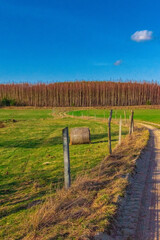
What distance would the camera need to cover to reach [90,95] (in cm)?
8612

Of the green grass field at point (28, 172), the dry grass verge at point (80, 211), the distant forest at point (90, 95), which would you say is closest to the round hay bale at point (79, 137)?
the green grass field at point (28, 172)

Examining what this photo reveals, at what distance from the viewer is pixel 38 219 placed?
469cm

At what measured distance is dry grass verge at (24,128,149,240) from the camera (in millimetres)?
4375

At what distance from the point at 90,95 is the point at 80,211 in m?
81.7

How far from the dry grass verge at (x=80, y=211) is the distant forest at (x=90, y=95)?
7845 centimetres

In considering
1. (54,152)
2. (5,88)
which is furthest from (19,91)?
(54,152)

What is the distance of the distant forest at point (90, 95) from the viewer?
87.0m

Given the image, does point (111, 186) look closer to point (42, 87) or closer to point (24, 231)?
point (24, 231)

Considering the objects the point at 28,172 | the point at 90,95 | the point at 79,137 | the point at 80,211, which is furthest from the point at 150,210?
the point at 90,95

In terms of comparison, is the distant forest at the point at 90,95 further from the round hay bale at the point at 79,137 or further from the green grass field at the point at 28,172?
the green grass field at the point at 28,172

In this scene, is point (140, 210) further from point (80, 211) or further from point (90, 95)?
point (90, 95)

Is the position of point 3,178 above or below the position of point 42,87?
below

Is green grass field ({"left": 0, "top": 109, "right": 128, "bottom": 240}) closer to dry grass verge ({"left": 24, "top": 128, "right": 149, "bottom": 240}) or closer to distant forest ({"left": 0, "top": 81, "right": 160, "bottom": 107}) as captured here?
dry grass verge ({"left": 24, "top": 128, "right": 149, "bottom": 240})

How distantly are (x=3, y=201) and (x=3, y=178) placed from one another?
7.53 feet
